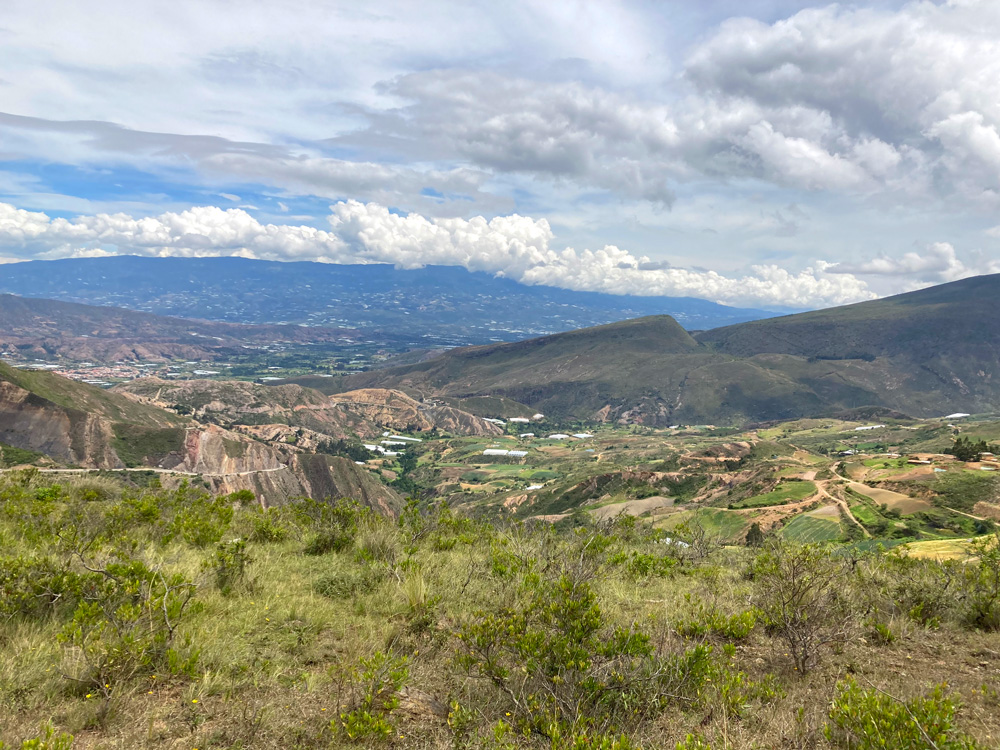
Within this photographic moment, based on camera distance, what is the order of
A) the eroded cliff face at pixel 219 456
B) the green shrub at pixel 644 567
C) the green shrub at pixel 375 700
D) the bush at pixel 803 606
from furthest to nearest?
the eroded cliff face at pixel 219 456 < the green shrub at pixel 644 567 < the bush at pixel 803 606 < the green shrub at pixel 375 700

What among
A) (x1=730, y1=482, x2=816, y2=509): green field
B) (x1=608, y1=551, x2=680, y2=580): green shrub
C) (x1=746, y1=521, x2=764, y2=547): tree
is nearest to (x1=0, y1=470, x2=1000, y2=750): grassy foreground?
(x1=608, y1=551, x2=680, y2=580): green shrub

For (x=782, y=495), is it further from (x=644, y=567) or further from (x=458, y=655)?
(x=458, y=655)

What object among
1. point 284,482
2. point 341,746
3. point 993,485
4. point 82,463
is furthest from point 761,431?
point 341,746

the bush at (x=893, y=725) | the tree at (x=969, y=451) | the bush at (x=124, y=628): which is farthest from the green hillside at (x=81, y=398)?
the tree at (x=969, y=451)

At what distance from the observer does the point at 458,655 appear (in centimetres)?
592

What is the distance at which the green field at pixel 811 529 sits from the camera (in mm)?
47416

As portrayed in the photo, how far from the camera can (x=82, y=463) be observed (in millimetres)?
62062

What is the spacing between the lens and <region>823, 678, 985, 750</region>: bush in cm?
409

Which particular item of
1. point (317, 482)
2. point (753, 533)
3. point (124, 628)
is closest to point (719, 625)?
point (124, 628)

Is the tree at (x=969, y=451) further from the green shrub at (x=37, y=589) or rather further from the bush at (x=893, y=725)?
the green shrub at (x=37, y=589)

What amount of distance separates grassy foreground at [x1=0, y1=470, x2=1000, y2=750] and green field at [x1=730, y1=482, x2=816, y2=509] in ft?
185

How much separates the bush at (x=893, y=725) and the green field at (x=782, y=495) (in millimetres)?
63316

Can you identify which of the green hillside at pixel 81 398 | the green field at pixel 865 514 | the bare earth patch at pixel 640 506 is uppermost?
the green hillside at pixel 81 398

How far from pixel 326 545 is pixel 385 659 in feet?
22.4
